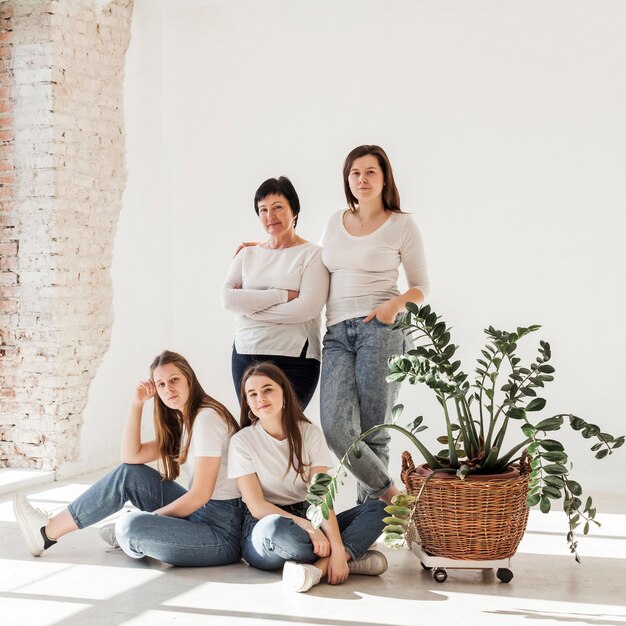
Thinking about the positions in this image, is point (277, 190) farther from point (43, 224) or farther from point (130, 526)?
point (43, 224)

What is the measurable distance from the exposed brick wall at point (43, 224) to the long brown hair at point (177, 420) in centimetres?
142

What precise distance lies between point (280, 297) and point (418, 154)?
184 cm

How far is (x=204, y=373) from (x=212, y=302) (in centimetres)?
41

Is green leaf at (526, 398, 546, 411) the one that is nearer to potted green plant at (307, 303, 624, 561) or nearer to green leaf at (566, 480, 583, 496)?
potted green plant at (307, 303, 624, 561)

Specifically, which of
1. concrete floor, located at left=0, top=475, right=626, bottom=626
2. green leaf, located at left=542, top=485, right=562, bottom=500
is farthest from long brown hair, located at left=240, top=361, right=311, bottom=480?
green leaf, located at left=542, top=485, right=562, bottom=500

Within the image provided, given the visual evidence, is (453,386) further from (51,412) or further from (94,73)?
(94,73)

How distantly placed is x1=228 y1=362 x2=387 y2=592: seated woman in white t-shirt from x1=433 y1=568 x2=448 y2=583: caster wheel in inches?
6.8

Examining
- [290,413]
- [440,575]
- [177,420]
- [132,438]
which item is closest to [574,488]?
[440,575]

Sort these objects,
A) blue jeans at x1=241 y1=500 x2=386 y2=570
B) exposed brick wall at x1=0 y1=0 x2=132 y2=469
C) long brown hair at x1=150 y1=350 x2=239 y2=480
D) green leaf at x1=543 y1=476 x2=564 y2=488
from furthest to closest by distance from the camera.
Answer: exposed brick wall at x1=0 y1=0 x2=132 y2=469 → long brown hair at x1=150 y1=350 x2=239 y2=480 → blue jeans at x1=241 y1=500 x2=386 y2=570 → green leaf at x1=543 y1=476 x2=564 y2=488

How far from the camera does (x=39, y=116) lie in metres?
4.66

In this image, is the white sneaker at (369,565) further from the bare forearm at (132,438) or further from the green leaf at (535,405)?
the bare forearm at (132,438)

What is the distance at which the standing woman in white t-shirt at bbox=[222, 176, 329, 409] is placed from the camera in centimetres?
358

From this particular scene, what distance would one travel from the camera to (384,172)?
349 cm

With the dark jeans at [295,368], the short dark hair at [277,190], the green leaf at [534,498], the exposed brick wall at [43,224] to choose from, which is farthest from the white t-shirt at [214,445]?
the exposed brick wall at [43,224]
